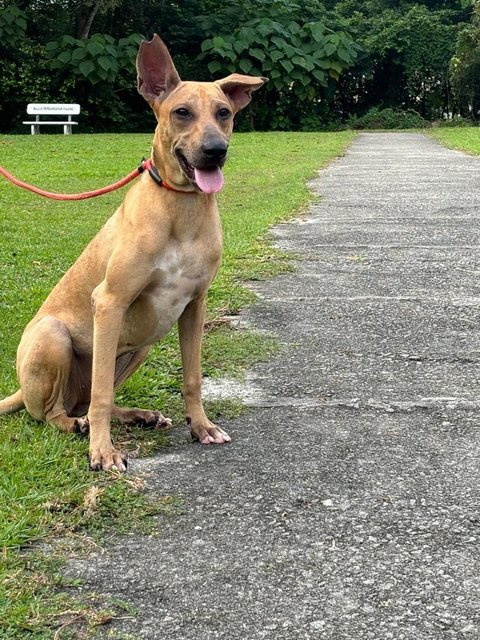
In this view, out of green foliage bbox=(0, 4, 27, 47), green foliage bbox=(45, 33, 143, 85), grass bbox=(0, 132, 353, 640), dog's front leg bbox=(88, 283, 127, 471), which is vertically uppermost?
green foliage bbox=(0, 4, 27, 47)

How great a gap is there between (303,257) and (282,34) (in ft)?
86.9

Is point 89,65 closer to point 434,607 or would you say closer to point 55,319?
point 55,319

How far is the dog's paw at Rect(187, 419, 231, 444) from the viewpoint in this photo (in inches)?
141

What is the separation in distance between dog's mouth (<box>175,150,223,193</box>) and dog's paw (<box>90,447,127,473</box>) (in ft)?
3.58

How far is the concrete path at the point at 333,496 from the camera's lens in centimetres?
232

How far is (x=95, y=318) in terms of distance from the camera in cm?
340

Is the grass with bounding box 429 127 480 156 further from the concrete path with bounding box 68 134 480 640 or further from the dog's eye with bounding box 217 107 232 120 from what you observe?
the dog's eye with bounding box 217 107 232 120

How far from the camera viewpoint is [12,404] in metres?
3.78

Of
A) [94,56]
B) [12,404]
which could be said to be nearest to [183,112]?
[12,404]

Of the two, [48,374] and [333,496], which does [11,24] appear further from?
[333,496]

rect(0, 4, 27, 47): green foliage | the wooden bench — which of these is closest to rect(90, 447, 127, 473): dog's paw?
the wooden bench

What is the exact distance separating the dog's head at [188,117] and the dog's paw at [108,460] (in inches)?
43.1

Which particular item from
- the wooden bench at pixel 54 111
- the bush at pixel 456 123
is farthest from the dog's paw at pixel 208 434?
the bush at pixel 456 123

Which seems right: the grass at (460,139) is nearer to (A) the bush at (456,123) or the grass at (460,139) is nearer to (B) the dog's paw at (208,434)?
(A) the bush at (456,123)
